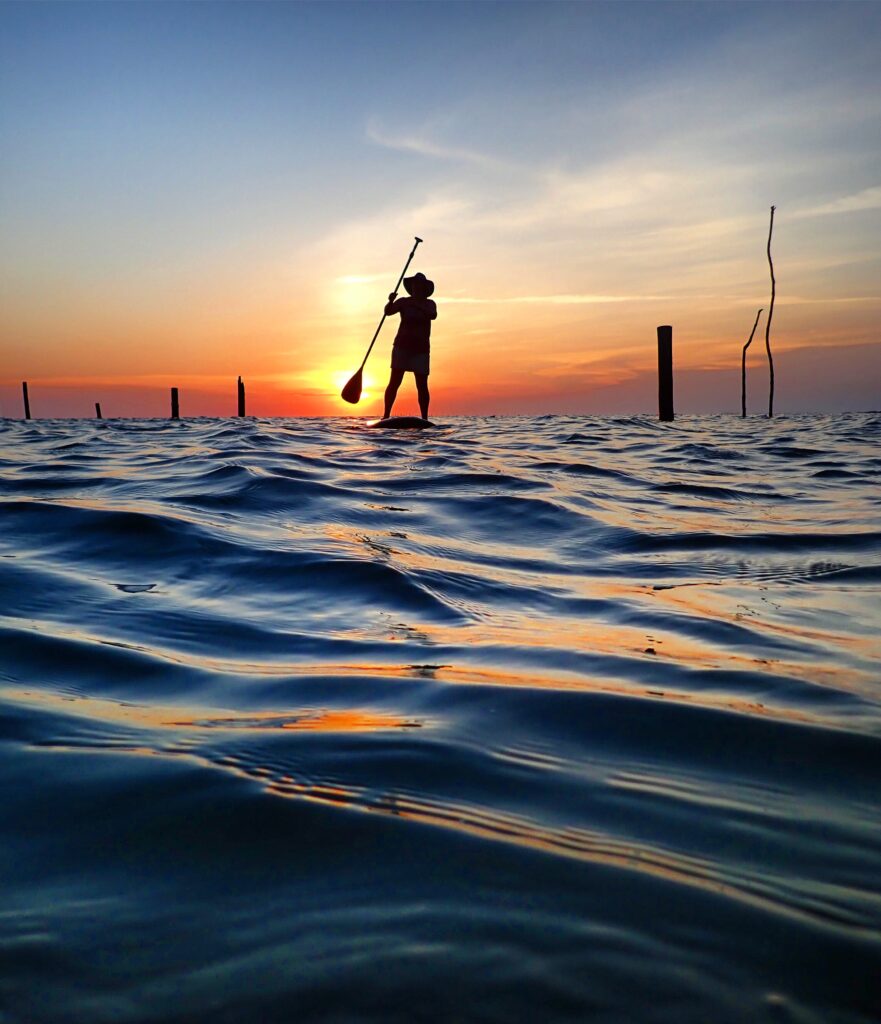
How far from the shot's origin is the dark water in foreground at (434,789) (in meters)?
0.72

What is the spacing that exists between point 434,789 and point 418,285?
13.1m

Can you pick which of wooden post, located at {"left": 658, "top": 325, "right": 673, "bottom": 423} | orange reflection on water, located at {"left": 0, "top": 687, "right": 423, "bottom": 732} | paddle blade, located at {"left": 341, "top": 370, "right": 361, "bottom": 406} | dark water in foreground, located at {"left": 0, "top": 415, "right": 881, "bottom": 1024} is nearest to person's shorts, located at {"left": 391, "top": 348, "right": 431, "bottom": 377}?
paddle blade, located at {"left": 341, "top": 370, "right": 361, "bottom": 406}

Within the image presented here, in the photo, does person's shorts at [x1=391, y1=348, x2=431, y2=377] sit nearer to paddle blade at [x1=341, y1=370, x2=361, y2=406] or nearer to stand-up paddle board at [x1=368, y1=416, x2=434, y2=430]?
stand-up paddle board at [x1=368, y1=416, x2=434, y2=430]

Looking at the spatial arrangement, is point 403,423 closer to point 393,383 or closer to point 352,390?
point 393,383

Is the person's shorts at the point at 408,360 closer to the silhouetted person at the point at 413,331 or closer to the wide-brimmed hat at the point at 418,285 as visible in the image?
the silhouetted person at the point at 413,331

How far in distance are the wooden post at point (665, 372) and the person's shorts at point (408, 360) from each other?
6.55m

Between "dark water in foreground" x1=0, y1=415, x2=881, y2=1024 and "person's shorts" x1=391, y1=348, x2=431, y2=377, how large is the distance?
429 inches

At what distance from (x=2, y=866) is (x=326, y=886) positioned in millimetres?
360

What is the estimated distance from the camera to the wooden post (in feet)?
58.9

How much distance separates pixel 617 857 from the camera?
36.8 inches

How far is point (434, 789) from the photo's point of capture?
1125mm

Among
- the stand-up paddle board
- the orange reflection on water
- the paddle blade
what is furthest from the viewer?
the paddle blade

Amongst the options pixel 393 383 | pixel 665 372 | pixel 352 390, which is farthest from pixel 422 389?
pixel 665 372

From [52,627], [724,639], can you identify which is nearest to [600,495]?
[724,639]
